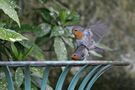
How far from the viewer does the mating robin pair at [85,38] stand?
208 cm

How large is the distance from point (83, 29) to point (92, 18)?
216 cm

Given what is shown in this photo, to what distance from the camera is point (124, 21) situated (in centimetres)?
449

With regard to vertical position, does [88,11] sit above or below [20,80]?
above

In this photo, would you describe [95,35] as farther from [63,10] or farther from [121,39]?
[121,39]

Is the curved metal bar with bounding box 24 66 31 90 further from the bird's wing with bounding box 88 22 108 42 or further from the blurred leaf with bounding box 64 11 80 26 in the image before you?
the blurred leaf with bounding box 64 11 80 26

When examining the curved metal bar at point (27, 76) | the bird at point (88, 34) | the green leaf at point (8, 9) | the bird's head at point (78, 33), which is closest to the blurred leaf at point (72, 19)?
the bird at point (88, 34)

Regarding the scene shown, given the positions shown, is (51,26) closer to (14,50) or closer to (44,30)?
(44,30)

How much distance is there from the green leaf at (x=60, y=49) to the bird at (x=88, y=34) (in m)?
0.36

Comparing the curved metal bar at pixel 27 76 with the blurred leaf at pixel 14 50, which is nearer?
the curved metal bar at pixel 27 76

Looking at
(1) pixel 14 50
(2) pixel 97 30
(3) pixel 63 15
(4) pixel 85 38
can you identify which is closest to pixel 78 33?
(4) pixel 85 38

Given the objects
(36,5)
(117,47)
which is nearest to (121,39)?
(117,47)

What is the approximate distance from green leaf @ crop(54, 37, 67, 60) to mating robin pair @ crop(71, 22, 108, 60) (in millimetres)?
358

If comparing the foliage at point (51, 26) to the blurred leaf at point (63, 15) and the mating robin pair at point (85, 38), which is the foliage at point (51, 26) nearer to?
the blurred leaf at point (63, 15)

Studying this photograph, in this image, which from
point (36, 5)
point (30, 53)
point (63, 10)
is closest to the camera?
point (30, 53)
